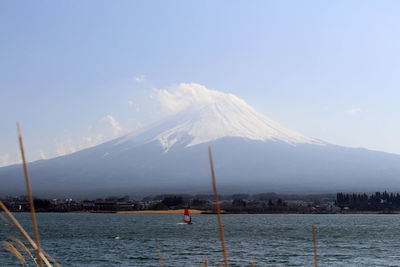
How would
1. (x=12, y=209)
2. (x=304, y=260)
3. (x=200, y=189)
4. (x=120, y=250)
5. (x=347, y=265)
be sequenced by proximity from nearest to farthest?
1. (x=347, y=265)
2. (x=304, y=260)
3. (x=120, y=250)
4. (x=12, y=209)
5. (x=200, y=189)

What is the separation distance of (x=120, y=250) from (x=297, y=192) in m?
148

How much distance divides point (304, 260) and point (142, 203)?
12649cm

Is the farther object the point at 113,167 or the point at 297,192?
the point at 113,167

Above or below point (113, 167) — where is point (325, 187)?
below

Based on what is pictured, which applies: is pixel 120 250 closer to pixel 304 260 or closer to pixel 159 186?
pixel 304 260

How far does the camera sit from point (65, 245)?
41125mm

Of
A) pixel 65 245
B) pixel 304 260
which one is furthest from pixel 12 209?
pixel 304 260

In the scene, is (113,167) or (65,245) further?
(113,167)

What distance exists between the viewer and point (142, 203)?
15475cm

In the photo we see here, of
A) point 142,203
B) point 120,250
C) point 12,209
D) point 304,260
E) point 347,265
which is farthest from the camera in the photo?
point 142,203

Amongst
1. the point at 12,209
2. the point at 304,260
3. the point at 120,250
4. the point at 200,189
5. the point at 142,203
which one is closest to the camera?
the point at 304,260

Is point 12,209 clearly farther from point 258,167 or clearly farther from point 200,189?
point 258,167

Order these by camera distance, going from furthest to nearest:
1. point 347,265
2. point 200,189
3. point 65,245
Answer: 1. point 200,189
2. point 65,245
3. point 347,265

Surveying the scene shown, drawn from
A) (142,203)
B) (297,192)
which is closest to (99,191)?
(142,203)
